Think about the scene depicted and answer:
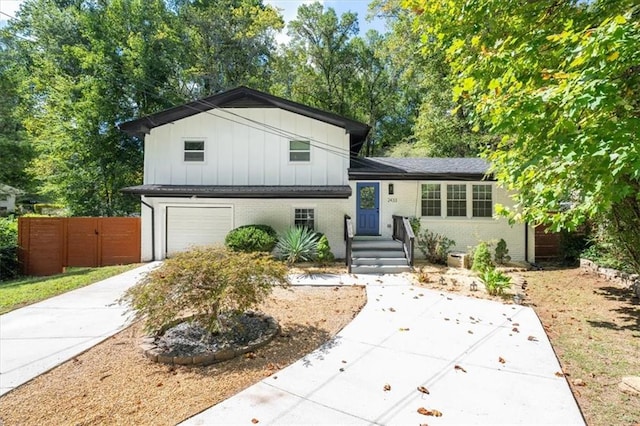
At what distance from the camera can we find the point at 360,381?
13.4ft

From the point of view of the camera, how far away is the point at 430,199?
502 inches

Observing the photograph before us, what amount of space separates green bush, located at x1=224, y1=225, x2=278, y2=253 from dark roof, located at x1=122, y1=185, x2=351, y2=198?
132 centimetres

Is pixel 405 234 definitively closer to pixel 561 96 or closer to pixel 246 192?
pixel 246 192

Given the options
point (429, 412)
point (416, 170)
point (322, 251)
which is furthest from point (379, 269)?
point (429, 412)

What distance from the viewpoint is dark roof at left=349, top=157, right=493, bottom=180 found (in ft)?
40.3

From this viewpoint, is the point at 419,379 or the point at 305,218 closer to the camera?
the point at 419,379

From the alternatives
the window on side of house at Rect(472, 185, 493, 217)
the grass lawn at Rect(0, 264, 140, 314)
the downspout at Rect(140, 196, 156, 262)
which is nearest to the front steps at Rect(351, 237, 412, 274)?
the window on side of house at Rect(472, 185, 493, 217)

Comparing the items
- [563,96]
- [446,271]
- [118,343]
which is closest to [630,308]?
[446,271]

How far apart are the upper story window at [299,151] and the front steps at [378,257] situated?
147 inches

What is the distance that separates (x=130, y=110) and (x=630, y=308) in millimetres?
25115

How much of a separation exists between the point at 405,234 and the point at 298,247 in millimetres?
3642

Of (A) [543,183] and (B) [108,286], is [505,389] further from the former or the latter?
(B) [108,286]

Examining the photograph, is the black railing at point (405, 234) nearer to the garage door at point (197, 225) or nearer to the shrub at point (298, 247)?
the shrub at point (298, 247)

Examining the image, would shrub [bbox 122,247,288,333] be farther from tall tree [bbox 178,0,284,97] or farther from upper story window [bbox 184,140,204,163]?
tall tree [bbox 178,0,284,97]
